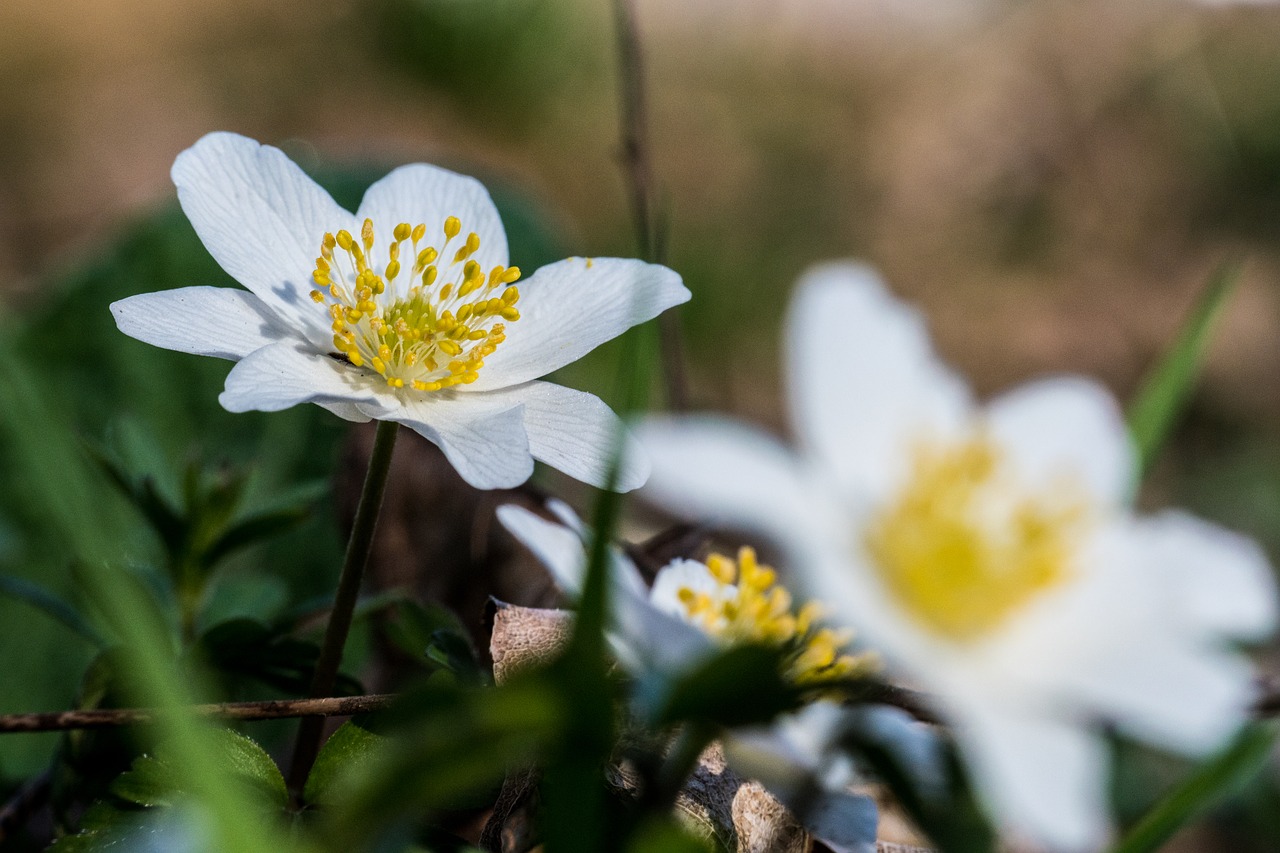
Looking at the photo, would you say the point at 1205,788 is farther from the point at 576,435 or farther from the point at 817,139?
the point at 817,139

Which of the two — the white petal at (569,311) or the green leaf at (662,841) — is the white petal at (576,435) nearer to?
the white petal at (569,311)

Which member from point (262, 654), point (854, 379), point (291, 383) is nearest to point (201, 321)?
point (291, 383)

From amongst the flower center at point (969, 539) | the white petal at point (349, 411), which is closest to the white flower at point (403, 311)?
the white petal at point (349, 411)

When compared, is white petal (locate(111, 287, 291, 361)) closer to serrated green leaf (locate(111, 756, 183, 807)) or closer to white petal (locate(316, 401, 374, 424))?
white petal (locate(316, 401, 374, 424))

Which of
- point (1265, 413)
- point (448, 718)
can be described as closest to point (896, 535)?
point (448, 718)

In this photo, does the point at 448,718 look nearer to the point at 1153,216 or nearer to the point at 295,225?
the point at 295,225
